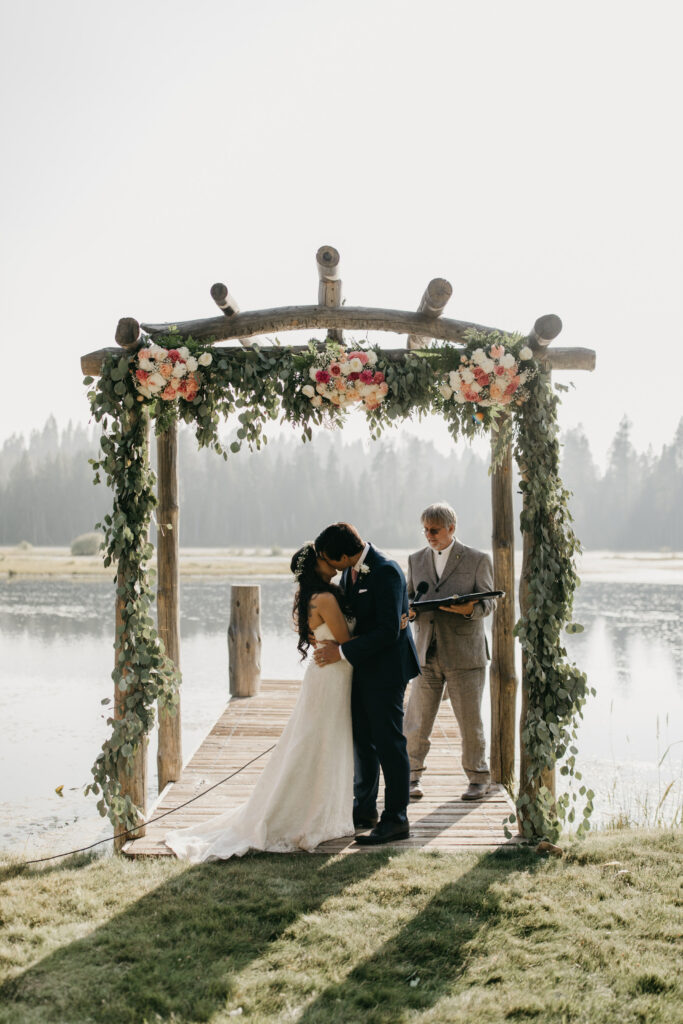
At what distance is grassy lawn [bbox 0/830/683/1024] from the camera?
3209mm

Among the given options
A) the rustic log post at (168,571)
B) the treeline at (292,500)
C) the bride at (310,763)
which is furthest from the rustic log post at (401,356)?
the treeline at (292,500)

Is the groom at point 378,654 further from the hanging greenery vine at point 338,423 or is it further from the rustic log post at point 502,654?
the rustic log post at point 502,654

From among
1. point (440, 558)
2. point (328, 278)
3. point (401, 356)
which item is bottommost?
point (440, 558)

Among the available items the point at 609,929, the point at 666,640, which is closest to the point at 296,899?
the point at 609,929

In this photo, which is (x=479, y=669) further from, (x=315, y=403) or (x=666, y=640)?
(x=666, y=640)

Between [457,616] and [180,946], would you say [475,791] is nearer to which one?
[457,616]

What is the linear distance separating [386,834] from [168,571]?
2.44 meters

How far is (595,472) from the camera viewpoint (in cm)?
7200

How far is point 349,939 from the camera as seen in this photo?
146 inches

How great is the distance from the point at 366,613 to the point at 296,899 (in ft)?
5.21

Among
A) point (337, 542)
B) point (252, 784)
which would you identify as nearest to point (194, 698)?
point (252, 784)

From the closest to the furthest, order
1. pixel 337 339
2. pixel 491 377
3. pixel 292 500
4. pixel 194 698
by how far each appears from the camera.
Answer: pixel 491 377 < pixel 337 339 < pixel 194 698 < pixel 292 500

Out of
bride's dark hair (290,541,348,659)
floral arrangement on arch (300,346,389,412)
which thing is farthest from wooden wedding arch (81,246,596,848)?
bride's dark hair (290,541,348,659)

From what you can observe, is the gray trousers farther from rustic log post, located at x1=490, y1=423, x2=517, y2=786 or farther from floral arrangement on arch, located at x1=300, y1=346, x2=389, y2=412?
floral arrangement on arch, located at x1=300, y1=346, x2=389, y2=412
